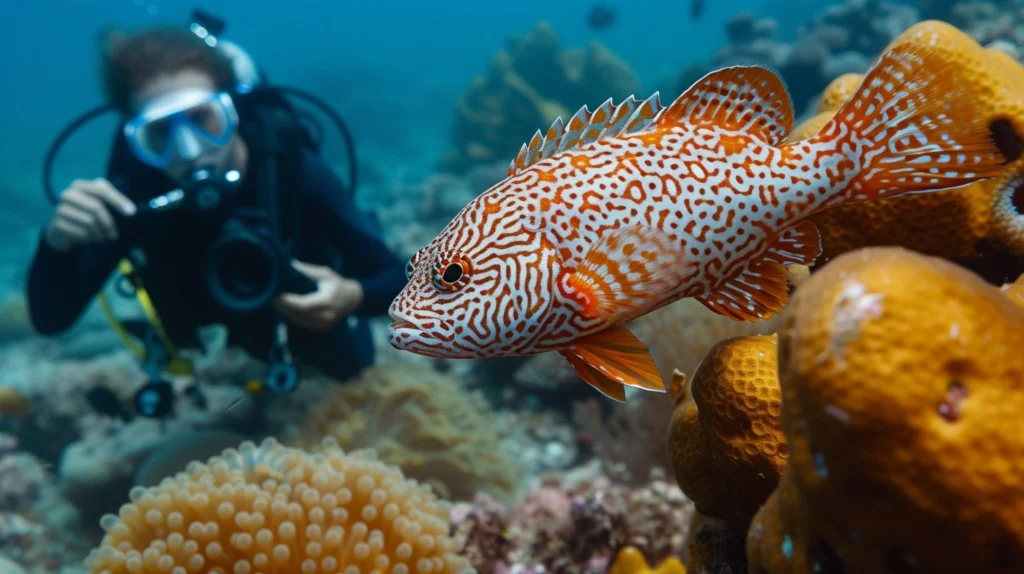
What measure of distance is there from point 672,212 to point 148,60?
5.25 m

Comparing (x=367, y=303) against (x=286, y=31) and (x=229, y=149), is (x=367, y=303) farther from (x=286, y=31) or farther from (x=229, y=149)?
(x=286, y=31)

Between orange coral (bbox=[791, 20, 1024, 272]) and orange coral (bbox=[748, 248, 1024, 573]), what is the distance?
1.21m

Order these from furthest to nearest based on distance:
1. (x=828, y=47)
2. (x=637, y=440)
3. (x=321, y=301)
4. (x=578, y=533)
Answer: (x=828, y=47)
(x=637, y=440)
(x=321, y=301)
(x=578, y=533)

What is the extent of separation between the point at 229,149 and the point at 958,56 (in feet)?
16.5

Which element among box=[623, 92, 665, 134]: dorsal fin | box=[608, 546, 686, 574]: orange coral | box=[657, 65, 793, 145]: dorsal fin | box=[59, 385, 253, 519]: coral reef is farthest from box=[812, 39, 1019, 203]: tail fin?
box=[59, 385, 253, 519]: coral reef

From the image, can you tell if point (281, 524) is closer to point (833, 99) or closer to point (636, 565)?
point (636, 565)

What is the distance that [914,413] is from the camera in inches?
39.5

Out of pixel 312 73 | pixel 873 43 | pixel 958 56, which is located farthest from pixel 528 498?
pixel 312 73

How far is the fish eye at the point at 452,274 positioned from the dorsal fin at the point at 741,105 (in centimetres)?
79

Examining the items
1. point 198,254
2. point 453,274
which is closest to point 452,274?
point 453,274

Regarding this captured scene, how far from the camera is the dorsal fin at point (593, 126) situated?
190 centimetres

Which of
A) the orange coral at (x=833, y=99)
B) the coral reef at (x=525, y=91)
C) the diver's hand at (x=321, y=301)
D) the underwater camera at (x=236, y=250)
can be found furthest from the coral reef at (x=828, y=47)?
the underwater camera at (x=236, y=250)

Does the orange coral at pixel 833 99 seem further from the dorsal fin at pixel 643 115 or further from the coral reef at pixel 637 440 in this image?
the coral reef at pixel 637 440

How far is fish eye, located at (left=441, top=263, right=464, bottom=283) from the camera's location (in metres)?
1.79
